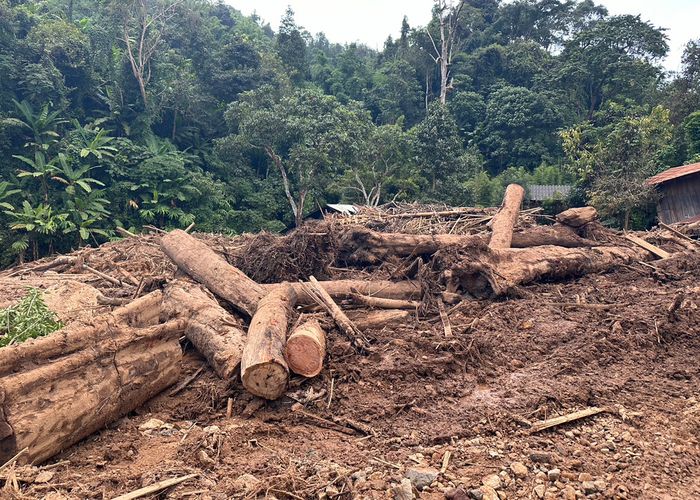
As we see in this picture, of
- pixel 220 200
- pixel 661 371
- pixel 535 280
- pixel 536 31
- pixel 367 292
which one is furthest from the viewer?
pixel 536 31

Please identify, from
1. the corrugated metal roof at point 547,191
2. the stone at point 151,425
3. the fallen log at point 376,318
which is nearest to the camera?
the stone at point 151,425

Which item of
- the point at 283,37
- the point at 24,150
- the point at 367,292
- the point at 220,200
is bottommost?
the point at 367,292

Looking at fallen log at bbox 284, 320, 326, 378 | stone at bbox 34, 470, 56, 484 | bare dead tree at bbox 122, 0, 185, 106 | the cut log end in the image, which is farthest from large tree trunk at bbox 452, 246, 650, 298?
bare dead tree at bbox 122, 0, 185, 106

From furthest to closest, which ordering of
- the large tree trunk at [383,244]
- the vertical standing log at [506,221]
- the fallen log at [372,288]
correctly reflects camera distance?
the vertical standing log at [506,221], the large tree trunk at [383,244], the fallen log at [372,288]

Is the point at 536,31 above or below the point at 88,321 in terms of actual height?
above

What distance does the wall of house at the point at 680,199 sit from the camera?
53.4 ft

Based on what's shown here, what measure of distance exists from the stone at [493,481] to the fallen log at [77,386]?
8.46ft

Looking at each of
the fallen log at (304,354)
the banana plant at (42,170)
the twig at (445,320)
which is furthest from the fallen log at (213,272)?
the banana plant at (42,170)

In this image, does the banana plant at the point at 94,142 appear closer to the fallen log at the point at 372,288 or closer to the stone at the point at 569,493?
the fallen log at the point at 372,288

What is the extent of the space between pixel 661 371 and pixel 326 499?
343 centimetres

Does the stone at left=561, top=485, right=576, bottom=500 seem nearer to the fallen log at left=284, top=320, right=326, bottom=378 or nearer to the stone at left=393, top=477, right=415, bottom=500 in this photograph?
the stone at left=393, top=477, right=415, bottom=500

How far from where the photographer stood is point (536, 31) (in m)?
36.5

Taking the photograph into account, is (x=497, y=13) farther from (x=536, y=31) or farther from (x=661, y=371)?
(x=661, y=371)

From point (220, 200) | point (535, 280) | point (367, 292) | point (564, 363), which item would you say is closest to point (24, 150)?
point (220, 200)
